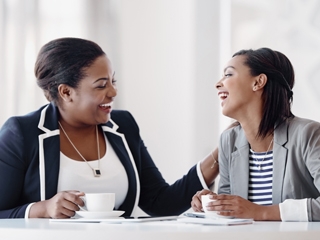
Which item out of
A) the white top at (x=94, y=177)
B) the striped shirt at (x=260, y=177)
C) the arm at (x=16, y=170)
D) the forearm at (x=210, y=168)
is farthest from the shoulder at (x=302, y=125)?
the arm at (x=16, y=170)

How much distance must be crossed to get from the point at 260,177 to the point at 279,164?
10cm

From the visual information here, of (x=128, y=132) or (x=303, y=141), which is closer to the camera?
Result: (x=303, y=141)

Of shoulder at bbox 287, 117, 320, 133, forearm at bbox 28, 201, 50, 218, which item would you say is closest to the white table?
forearm at bbox 28, 201, 50, 218

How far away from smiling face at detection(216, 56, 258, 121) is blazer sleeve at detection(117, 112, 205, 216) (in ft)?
1.01

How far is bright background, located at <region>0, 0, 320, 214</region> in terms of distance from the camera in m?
2.82

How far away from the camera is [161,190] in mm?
2166

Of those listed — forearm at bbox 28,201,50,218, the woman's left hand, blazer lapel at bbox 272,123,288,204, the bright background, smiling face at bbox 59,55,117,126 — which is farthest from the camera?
the bright background

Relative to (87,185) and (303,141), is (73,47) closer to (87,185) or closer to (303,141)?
(87,185)

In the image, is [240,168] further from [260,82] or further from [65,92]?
[65,92]

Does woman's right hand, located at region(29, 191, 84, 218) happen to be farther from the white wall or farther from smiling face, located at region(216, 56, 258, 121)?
the white wall

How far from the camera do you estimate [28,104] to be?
2828 mm

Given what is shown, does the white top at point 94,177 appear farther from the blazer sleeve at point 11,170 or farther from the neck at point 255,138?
the neck at point 255,138

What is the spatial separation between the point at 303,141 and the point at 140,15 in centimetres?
147

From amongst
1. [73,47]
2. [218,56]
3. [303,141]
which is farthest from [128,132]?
[218,56]
